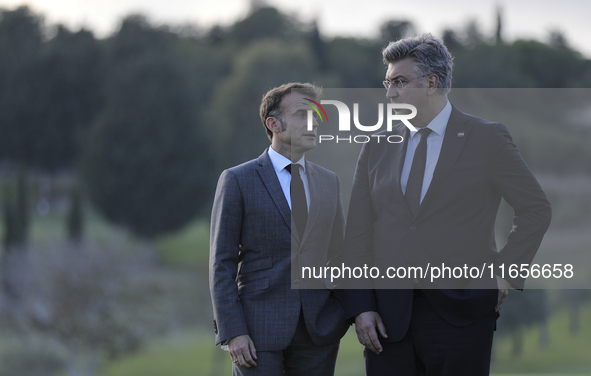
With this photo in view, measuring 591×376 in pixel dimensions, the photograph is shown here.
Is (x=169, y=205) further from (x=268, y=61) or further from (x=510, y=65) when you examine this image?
(x=510, y=65)

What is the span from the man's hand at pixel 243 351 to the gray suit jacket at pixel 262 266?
→ 0.03 meters

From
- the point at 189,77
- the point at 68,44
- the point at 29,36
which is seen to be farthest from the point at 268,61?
the point at 29,36

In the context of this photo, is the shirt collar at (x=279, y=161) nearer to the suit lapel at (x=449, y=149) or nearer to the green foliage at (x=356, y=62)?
the suit lapel at (x=449, y=149)

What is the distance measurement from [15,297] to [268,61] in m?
15.6

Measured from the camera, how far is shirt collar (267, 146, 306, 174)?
281cm

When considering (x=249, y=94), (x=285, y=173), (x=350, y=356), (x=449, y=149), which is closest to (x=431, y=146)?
(x=449, y=149)

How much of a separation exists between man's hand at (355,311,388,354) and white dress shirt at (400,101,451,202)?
0.57 meters

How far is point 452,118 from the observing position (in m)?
2.64

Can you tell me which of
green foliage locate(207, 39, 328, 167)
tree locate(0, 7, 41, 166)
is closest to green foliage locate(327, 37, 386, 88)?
green foliage locate(207, 39, 328, 167)

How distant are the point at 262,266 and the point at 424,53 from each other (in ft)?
3.97

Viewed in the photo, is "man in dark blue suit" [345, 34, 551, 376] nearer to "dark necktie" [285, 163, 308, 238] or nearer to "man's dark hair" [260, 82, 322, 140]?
"dark necktie" [285, 163, 308, 238]

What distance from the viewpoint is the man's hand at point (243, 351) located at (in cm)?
259

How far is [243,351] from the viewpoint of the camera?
2.59 meters

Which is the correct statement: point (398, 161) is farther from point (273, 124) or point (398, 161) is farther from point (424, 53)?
point (273, 124)
